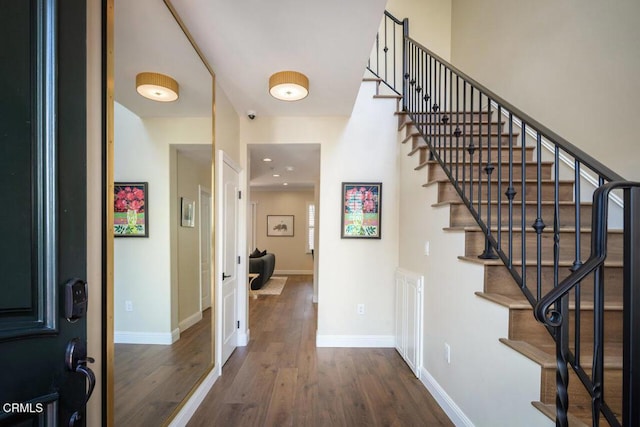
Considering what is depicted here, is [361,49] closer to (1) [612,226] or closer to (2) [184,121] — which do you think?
(2) [184,121]

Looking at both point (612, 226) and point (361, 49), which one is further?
point (612, 226)

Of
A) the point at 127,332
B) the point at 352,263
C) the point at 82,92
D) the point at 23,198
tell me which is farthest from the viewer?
the point at 352,263

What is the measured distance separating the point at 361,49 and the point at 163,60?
4.21 ft

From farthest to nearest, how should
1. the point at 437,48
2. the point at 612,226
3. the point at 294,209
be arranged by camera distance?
the point at 294,209 < the point at 437,48 < the point at 612,226

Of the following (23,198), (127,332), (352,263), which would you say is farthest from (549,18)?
(127,332)

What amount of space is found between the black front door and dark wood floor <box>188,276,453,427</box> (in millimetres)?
1579

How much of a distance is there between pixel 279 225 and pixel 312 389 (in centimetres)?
644

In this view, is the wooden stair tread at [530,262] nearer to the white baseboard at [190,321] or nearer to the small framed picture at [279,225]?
the white baseboard at [190,321]

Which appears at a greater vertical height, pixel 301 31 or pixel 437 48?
pixel 437 48

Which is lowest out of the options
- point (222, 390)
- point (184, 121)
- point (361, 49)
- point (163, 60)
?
point (222, 390)

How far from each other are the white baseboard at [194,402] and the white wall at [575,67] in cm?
341

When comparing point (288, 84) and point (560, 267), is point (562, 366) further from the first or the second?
point (288, 84)

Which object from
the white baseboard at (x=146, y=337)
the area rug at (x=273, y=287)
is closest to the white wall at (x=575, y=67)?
the white baseboard at (x=146, y=337)

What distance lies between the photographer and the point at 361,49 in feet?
6.33
